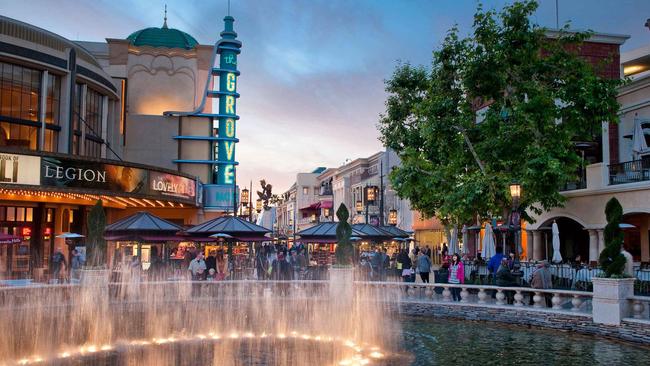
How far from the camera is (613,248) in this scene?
17047mm

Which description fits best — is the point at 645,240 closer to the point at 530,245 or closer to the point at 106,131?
the point at 530,245

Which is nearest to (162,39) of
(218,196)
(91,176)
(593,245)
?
(218,196)

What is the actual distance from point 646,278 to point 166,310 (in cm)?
1677

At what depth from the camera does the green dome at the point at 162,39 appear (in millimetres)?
54400

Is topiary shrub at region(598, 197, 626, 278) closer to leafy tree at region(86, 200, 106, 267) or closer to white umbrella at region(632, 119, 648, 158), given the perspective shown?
white umbrella at region(632, 119, 648, 158)

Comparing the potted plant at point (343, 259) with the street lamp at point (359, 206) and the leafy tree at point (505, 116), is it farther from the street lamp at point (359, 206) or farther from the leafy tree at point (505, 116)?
the street lamp at point (359, 206)

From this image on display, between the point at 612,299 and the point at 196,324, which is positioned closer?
the point at 612,299

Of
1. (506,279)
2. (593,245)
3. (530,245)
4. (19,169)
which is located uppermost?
(19,169)

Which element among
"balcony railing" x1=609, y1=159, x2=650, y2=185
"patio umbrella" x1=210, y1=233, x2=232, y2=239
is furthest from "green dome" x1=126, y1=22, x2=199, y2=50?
"balcony railing" x1=609, y1=159, x2=650, y2=185

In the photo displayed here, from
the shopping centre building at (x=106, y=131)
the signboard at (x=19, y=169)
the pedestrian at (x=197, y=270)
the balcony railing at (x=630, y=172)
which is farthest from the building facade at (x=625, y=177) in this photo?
the signboard at (x=19, y=169)

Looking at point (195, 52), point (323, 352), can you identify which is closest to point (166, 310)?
point (323, 352)

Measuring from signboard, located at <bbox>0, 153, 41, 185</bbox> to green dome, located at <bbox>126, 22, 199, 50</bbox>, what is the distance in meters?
27.4

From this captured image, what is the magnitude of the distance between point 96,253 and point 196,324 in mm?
4108

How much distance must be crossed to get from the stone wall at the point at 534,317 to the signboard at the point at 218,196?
3075cm
